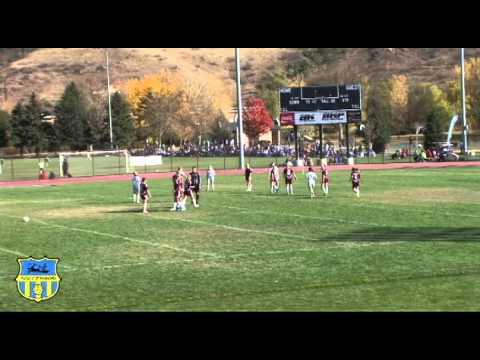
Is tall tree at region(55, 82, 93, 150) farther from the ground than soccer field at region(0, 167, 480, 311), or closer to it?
farther from the ground

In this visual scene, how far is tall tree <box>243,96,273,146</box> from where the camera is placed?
9588 centimetres

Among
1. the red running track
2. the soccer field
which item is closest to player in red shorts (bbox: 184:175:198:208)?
the soccer field

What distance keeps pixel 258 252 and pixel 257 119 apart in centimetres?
7941

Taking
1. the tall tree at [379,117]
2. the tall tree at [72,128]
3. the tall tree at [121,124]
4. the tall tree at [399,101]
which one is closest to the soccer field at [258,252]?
the tall tree at [379,117]

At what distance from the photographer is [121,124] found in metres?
88.2

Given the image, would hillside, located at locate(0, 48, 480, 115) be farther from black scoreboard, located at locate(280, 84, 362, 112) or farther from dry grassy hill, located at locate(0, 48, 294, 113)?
black scoreboard, located at locate(280, 84, 362, 112)

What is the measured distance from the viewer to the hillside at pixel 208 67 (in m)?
124

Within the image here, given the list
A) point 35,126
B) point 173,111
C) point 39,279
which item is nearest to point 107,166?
point 35,126

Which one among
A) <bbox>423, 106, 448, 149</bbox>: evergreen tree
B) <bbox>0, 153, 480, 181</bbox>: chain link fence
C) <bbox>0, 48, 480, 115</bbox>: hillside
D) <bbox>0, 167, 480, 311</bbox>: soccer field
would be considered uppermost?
<bbox>0, 48, 480, 115</bbox>: hillside

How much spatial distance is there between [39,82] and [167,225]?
130m

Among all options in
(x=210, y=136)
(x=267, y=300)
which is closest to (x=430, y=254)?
(x=267, y=300)

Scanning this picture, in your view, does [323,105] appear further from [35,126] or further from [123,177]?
[35,126]

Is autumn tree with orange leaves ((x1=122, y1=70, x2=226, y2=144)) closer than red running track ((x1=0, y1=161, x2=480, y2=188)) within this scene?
No
